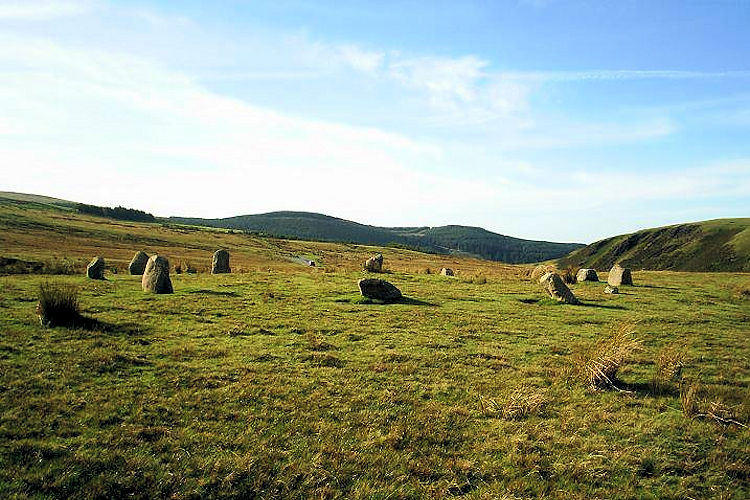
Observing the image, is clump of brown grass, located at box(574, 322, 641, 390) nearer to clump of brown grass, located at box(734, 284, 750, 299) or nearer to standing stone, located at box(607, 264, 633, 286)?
standing stone, located at box(607, 264, 633, 286)

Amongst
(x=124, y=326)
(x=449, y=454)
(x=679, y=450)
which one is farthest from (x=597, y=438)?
(x=124, y=326)

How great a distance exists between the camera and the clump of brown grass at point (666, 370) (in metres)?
10.7

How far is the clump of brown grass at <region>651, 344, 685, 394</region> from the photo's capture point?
1066 centimetres

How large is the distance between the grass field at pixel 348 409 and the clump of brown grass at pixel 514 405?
0.16 ft

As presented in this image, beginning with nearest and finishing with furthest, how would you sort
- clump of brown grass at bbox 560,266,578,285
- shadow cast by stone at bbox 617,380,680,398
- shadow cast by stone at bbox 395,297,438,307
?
1. shadow cast by stone at bbox 617,380,680,398
2. shadow cast by stone at bbox 395,297,438,307
3. clump of brown grass at bbox 560,266,578,285

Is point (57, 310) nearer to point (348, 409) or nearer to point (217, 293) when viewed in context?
point (217, 293)

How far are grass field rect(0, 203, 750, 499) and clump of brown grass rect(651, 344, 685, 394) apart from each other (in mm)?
160

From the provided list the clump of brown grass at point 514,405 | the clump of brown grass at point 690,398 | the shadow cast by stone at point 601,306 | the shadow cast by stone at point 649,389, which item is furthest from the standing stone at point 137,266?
the clump of brown grass at point 690,398

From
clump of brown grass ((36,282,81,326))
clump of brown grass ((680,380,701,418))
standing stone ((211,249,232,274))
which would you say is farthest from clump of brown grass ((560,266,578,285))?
clump of brown grass ((36,282,81,326))

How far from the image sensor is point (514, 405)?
9.02 meters

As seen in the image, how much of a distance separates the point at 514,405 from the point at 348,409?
3.48m

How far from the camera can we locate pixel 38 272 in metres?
24.0

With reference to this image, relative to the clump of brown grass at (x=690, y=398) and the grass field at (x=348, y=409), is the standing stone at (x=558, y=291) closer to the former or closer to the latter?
the grass field at (x=348, y=409)

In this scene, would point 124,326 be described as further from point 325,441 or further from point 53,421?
point 325,441
